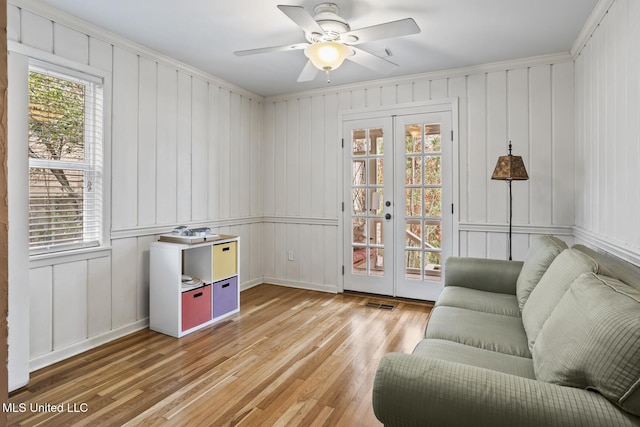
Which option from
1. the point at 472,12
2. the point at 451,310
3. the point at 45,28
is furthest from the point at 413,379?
the point at 45,28

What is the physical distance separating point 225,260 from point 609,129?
126 inches

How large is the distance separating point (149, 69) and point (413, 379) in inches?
131

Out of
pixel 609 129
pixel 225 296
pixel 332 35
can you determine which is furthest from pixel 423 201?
pixel 225 296

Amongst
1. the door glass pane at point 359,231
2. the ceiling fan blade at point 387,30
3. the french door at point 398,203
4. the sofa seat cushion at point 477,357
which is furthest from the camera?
the door glass pane at point 359,231

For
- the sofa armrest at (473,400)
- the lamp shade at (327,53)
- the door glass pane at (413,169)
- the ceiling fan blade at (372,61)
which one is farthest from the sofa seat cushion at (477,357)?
the door glass pane at (413,169)

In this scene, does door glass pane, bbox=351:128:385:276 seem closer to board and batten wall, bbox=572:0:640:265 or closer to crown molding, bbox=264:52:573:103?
crown molding, bbox=264:52:573:103

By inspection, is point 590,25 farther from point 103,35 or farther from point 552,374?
point 103,35

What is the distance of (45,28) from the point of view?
2.53 metres

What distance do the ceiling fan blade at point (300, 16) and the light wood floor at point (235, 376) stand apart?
7.20 feet

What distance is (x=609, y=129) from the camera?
2.41m

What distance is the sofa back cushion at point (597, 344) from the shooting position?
3.25 ft

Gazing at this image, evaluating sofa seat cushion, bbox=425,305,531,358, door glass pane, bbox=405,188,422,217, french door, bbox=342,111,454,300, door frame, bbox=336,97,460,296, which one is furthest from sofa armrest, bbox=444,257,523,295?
door glass pane, bbox=405,188,422,217
